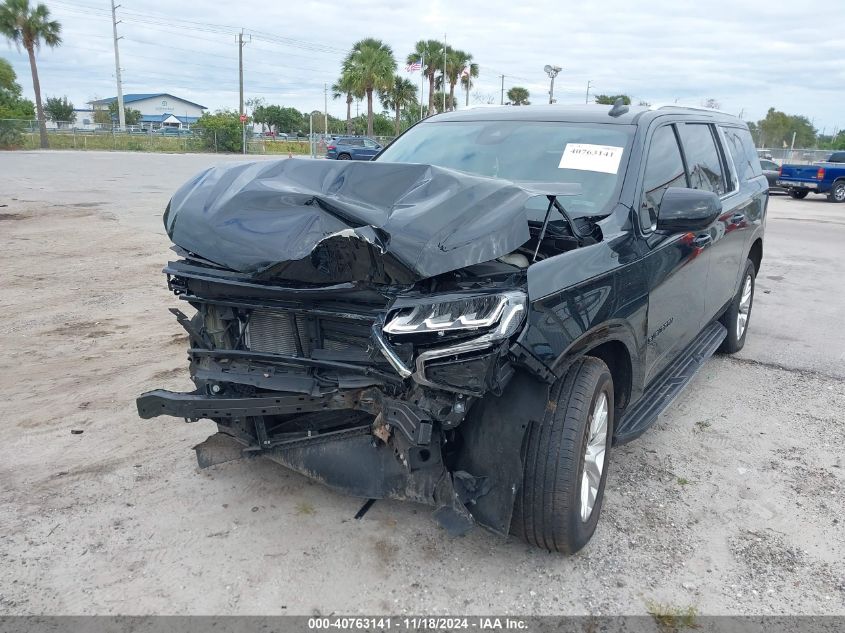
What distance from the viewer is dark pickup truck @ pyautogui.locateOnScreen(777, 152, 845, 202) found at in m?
21.3

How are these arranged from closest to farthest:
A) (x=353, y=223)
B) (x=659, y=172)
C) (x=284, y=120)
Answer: (x=353, y=223), (x=659, y=172), (x=284, y=120)

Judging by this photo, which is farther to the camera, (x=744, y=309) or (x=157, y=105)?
(x=157, y=105)

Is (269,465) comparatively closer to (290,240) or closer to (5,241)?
(290,240)

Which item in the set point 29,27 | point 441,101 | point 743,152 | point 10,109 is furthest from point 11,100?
point 743,152

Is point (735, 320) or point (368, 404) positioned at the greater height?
point (368, 404)

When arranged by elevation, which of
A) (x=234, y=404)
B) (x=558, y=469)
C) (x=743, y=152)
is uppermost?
(x=743, y=152)

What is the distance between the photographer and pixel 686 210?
10.9ft

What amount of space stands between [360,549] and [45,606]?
4.11 ft

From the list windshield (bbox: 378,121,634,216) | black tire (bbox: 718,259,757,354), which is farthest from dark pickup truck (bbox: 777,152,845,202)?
windshield (bbox: 378,121,634,216)

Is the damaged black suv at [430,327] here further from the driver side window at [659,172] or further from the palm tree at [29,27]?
the palm tree at [29,27]

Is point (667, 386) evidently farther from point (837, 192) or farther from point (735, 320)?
point (837, 192)

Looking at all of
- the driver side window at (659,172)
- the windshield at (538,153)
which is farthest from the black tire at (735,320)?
the windshield at (538,153)

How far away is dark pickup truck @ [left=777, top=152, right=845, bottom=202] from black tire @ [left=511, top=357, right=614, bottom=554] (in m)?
22.2

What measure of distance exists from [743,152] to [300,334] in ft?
15.3
